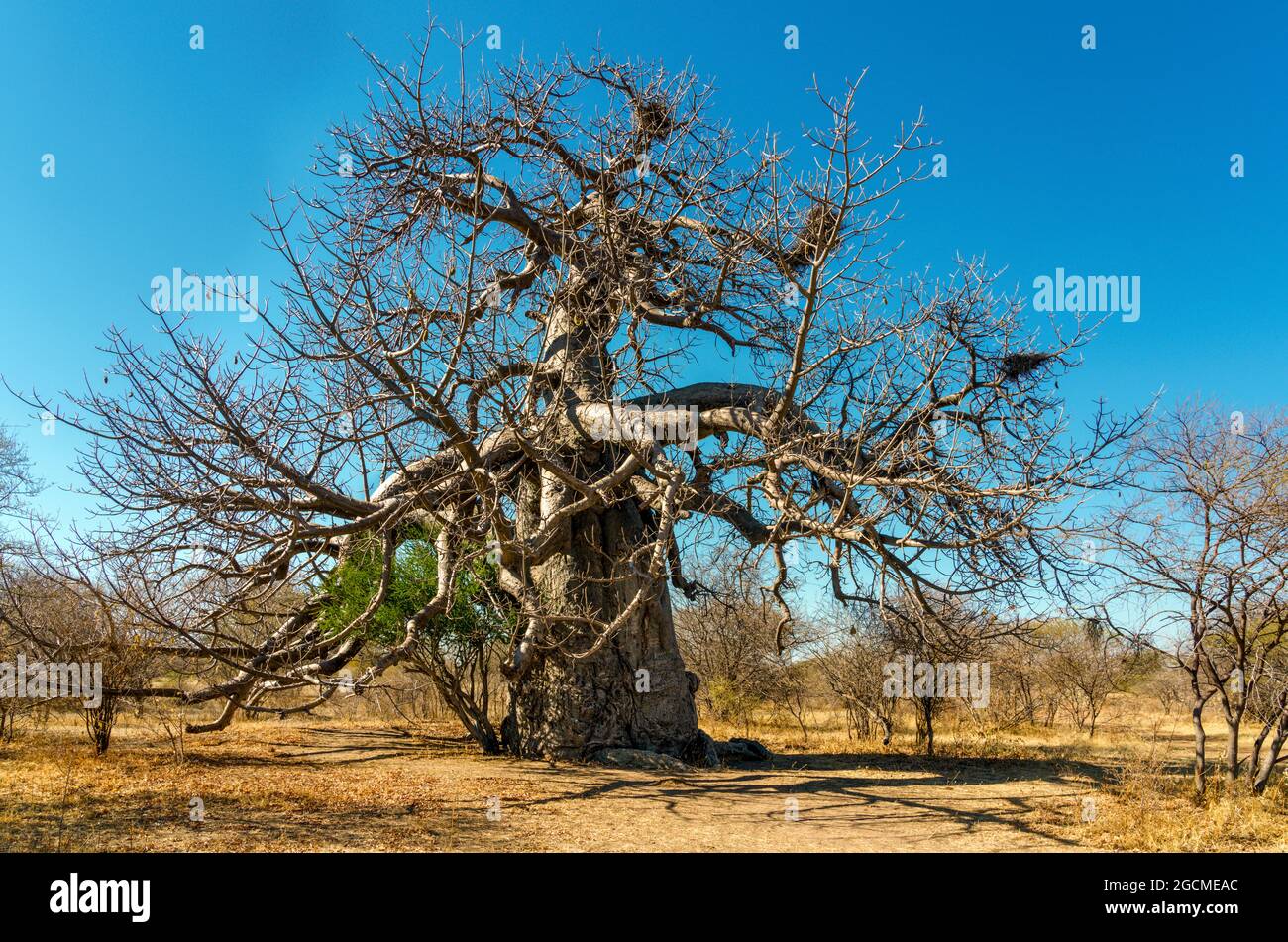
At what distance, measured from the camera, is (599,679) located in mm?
8641

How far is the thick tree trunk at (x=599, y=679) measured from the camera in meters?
8.55

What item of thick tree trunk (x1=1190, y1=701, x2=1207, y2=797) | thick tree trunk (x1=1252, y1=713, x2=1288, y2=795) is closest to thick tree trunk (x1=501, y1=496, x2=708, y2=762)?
thick tree trunk (x1=1190, y1=701, x2=1207, y2=797)

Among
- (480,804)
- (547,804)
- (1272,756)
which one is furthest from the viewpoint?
(1272,756)

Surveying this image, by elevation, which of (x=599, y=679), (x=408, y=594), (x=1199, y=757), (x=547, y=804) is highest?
(x=408, y=594)

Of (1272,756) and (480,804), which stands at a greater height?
(1272,756)

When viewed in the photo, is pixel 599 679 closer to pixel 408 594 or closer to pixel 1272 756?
pixel 408 594

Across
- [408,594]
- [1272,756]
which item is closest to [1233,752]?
[1272,756]

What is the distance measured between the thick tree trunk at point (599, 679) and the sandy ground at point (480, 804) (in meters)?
0.51

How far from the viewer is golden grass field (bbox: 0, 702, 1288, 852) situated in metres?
4.91

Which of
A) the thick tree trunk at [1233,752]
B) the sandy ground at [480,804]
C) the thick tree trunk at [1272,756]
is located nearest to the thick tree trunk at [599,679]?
the sandy ground at [480,804]

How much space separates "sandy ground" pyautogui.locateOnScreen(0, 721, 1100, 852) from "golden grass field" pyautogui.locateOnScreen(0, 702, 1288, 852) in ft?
0.07

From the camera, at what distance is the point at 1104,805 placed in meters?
6.46

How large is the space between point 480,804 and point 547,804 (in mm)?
502
